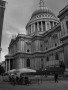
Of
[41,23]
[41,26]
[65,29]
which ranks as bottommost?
[65,29]

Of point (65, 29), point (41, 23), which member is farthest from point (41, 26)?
point (65, 29)

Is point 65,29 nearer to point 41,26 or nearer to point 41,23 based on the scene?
point 41,26

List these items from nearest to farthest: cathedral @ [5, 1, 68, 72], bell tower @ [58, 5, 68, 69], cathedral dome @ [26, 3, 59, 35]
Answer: bell tower @ [58, 5, 68, 69] → cathedral @ [5, 1, 68, 72] → cathedral dome @ [26, 3, 59, 35]

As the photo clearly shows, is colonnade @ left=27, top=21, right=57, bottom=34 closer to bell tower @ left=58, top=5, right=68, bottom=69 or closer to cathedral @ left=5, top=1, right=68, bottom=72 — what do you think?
cathedral @ left=5, top=1, right=68, bottom=72

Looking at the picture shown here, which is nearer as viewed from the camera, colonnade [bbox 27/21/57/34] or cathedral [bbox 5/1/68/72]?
cathedral [bbox 5/1/68/72]

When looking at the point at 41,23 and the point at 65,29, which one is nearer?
the point at 65,29

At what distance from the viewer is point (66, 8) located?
38.1 m

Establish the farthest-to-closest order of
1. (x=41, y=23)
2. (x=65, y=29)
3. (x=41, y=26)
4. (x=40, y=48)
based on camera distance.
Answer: (x=41, y=23) < (x=41, y=26) < (x=40, y=48) < (x=65, y=29)

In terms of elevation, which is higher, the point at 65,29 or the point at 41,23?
the point at 41,23

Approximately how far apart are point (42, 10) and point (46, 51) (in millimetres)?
37299

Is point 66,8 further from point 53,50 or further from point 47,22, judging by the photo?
point 47,22

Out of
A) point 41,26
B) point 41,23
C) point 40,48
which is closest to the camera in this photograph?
point 40,48

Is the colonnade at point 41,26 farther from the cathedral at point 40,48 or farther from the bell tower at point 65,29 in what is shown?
the bell tower at point 65,29

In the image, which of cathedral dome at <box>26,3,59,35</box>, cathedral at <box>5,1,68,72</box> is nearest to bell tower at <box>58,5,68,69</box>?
cathedral at <box>5,1,68,72</box>
